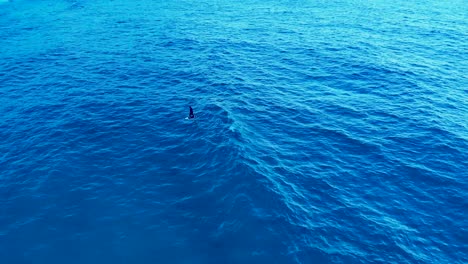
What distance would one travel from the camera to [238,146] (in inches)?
2205

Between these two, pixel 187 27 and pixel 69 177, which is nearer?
pixel 69 177

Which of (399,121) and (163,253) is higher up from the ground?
(399,121)

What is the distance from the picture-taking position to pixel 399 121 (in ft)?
207

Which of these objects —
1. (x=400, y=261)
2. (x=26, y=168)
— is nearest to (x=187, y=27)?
(x=26, y=168)

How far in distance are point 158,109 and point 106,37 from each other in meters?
49.9

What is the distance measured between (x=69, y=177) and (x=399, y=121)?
178 feet

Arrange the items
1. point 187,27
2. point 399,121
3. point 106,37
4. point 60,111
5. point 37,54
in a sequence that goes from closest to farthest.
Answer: point 399,121 < point 60,111 < point 37,54 < point 106,37 < point 187,27

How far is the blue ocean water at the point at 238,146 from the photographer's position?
4156 cm

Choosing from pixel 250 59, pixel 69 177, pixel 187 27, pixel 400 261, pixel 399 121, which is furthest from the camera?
pixel 187 27

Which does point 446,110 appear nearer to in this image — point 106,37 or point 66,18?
point 106,37

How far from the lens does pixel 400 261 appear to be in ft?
126

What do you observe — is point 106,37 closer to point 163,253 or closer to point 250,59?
point 250,59

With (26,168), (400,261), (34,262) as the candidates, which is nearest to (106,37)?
(26,168)

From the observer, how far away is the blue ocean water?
41.6m
